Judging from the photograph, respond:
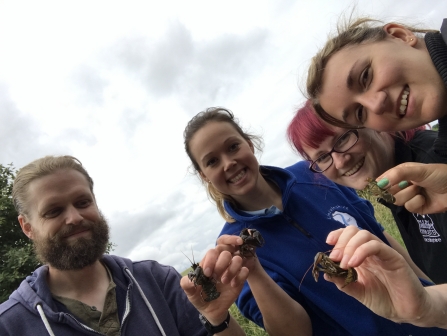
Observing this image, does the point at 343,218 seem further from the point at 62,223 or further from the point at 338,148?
the point at 62,223

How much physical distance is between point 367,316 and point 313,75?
246 centimetres

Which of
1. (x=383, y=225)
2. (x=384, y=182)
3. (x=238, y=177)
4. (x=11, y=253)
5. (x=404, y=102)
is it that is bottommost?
(x=383, y=225)

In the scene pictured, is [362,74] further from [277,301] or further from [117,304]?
[117,304]

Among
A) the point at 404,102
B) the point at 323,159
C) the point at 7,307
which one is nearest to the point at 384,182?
the point at 404,102

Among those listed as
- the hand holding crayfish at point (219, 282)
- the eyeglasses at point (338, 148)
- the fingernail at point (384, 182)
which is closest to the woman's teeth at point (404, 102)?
the fingernail at point (384, 182)

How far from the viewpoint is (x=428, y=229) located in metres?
3.02

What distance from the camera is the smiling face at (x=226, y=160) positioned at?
353 centimetres

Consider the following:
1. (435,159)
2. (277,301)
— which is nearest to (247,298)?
(277,301)

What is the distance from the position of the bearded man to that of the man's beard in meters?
0.01

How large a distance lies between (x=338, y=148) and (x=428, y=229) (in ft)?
4.18

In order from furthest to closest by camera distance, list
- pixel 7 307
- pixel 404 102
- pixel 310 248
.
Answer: pixel 310 248
pixel 7 307
pixel 404 102

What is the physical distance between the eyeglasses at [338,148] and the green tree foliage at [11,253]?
35.5 feet

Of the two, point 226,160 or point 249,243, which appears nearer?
point 249,243

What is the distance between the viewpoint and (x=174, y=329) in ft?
10.9
